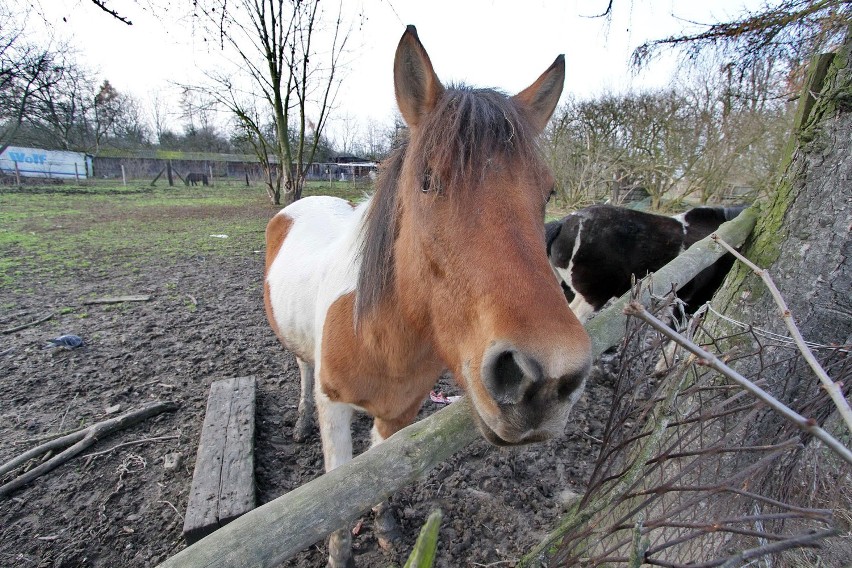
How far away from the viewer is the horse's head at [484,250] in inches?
44.2

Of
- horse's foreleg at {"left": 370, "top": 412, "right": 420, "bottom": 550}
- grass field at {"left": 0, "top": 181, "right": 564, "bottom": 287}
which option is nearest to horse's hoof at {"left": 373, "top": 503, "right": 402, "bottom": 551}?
horse's foreleg at {"left": 370, "top": 412, "right": 420, "bottom": 550}

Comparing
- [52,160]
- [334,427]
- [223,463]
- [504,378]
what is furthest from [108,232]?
[52,160]

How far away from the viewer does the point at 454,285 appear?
1.41m

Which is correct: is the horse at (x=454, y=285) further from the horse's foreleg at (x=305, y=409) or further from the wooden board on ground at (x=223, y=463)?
the horse's foreleg at (x=305, y=409)

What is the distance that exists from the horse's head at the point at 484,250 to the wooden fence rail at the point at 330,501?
0.46 feet

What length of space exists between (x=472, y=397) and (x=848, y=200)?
6.11ft

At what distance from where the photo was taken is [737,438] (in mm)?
1790

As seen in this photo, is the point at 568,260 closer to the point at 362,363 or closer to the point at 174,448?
the point at 362,363

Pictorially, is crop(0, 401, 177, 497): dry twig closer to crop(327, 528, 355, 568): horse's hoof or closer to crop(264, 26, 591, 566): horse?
crop(264, 26, 591, 566): horse

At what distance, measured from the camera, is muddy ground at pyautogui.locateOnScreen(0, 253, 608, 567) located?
7.84 feet

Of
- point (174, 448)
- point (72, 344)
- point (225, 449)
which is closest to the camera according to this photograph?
point (225, 449)

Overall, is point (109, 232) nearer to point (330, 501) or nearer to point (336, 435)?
point (336, 435)

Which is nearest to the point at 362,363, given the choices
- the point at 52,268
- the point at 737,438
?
the point at 737,438

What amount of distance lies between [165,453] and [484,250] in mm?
3130
